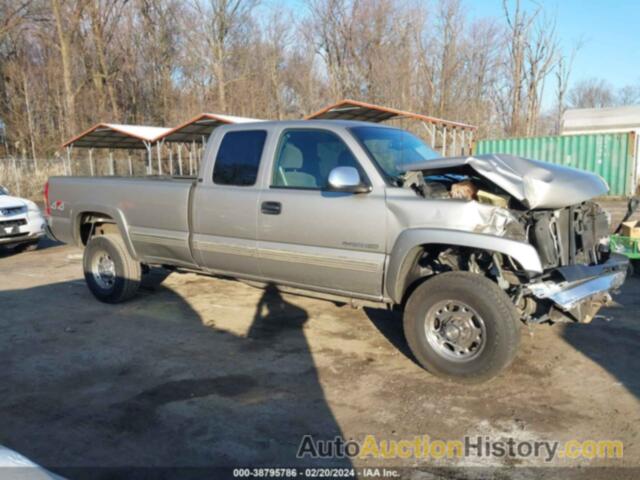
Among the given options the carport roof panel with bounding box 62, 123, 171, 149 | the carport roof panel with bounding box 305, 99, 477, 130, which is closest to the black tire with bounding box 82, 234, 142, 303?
the carport roof panel with bounding box 305, 99, 477, 130

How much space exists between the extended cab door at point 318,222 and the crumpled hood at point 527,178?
583 millimetres

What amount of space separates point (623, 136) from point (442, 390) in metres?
18.7

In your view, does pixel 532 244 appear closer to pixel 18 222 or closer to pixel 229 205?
pixel 229 205

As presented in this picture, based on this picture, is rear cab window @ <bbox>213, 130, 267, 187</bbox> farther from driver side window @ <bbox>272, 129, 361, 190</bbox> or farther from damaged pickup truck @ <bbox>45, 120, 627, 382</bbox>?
driver side window @ <bbox>272, 129, 361, 190</bbox>

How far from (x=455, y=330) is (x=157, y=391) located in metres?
2.31

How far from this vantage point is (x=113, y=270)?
6.32 m

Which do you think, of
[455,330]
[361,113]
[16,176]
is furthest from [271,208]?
[16,176]

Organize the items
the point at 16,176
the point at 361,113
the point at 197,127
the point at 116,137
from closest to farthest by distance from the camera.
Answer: the point at 361,113, the point at 197,127, the point at 16,176, the point at 116,137

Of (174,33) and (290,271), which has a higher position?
(174,33)

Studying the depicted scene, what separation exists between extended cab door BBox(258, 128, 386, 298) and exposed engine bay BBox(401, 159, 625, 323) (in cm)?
45

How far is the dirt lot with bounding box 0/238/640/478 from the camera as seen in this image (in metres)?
3.20

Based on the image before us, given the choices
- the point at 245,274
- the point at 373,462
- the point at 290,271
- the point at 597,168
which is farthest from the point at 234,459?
the point at 597,168

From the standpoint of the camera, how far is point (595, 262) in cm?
467

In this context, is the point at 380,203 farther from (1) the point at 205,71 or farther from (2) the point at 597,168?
(1) the point at 205,71
